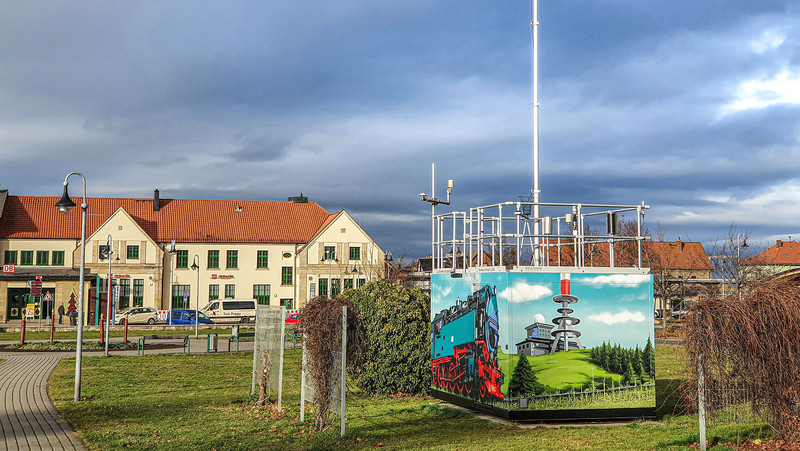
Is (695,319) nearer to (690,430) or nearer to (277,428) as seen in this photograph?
(690,430)

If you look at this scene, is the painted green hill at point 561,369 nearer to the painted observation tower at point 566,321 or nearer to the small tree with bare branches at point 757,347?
the painted observation tower at point 566,321

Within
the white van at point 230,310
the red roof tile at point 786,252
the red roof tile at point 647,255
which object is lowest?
the white van at point 230,310

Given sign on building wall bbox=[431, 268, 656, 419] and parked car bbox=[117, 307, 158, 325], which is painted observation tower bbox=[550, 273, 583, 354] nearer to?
sign on building wall bbox=[431, 268, 656, 419]

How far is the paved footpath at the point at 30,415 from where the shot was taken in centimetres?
1189

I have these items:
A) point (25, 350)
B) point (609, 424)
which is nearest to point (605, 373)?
point (609, 424)

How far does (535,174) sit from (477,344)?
4359 millimetres

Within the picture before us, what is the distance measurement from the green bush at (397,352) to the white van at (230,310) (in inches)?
1670

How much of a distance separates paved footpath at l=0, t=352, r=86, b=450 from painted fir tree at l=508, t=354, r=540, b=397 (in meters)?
7.38

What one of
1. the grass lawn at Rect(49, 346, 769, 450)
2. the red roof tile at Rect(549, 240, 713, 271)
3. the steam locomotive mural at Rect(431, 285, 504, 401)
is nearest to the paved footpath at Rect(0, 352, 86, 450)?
the grass lawn at Rect(49, 346, 769, 450)

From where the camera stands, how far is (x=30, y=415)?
1478cm

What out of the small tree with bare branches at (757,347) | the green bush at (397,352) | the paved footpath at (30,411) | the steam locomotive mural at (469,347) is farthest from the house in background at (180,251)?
the small tree with bare branches at (757,347)

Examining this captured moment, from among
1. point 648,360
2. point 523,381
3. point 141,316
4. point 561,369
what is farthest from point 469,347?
point 141,316

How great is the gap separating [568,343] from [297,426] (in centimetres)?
525

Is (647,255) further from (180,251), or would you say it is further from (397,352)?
(180,251)
